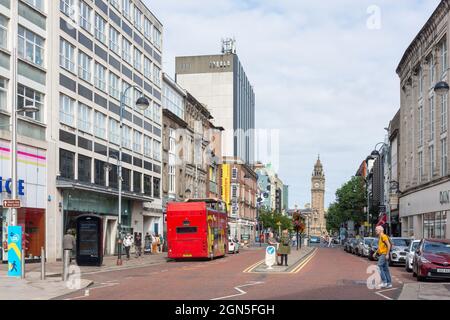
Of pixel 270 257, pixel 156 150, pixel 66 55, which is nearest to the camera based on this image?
pixel 270 257

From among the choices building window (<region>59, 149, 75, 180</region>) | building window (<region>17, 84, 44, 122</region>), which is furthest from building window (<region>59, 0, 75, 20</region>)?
building window (<region>59, 149, 75, 180</region>)

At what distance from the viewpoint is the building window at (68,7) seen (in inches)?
1707

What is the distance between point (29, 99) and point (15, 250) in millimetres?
15582

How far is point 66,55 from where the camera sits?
145ft

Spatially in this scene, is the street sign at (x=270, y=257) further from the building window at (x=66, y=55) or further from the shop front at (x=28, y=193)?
the building window at (x=66, y=55)

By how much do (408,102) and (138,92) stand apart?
28.7 meters

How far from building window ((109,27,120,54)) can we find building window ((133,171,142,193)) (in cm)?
1063

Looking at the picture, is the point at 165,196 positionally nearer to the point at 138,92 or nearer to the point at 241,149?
the point at 138,92

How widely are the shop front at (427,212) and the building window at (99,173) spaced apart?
81.9 ft

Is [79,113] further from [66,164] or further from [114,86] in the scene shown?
[114,86]

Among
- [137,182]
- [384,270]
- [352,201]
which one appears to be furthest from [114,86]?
[352,201]

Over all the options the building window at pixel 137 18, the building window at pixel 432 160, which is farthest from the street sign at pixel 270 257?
the building window at pixel 137 18

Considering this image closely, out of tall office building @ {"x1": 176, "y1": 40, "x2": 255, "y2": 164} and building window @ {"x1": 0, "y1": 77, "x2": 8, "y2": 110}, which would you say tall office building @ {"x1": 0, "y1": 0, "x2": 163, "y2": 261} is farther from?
tall office building @ {"x1": 176, "y1": 40, "x2": 255, "y2": 164}

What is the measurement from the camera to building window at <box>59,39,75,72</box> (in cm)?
4331
